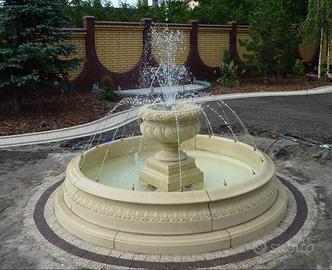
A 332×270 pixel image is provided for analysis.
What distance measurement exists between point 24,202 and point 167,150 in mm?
2457

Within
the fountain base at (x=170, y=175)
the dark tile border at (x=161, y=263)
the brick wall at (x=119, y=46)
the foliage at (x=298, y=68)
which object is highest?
the brick wall at (x=119, y=46)

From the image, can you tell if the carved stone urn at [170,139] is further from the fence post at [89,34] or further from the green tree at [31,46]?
the fence post at [89,34]

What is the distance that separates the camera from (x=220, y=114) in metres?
13.6

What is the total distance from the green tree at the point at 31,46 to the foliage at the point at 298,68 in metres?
14.1

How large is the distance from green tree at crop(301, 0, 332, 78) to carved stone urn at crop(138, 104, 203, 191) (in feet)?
54.4

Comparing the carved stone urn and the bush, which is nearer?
the carved stone urn

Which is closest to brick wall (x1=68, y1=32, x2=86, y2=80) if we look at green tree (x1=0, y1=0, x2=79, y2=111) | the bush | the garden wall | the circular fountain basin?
the garden wall

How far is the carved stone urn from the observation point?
603 cm

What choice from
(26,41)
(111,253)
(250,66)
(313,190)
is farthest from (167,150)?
(250,66)

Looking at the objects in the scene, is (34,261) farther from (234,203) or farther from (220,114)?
(220,114)

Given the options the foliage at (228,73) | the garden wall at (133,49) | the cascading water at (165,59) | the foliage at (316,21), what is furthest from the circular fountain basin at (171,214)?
the foliage at (316,21)

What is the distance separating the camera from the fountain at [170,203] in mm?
5023

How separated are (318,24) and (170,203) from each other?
742 inches

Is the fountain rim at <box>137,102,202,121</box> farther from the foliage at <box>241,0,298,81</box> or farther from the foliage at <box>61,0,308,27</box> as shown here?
the foliage at <box>61,0,308,27</box>
